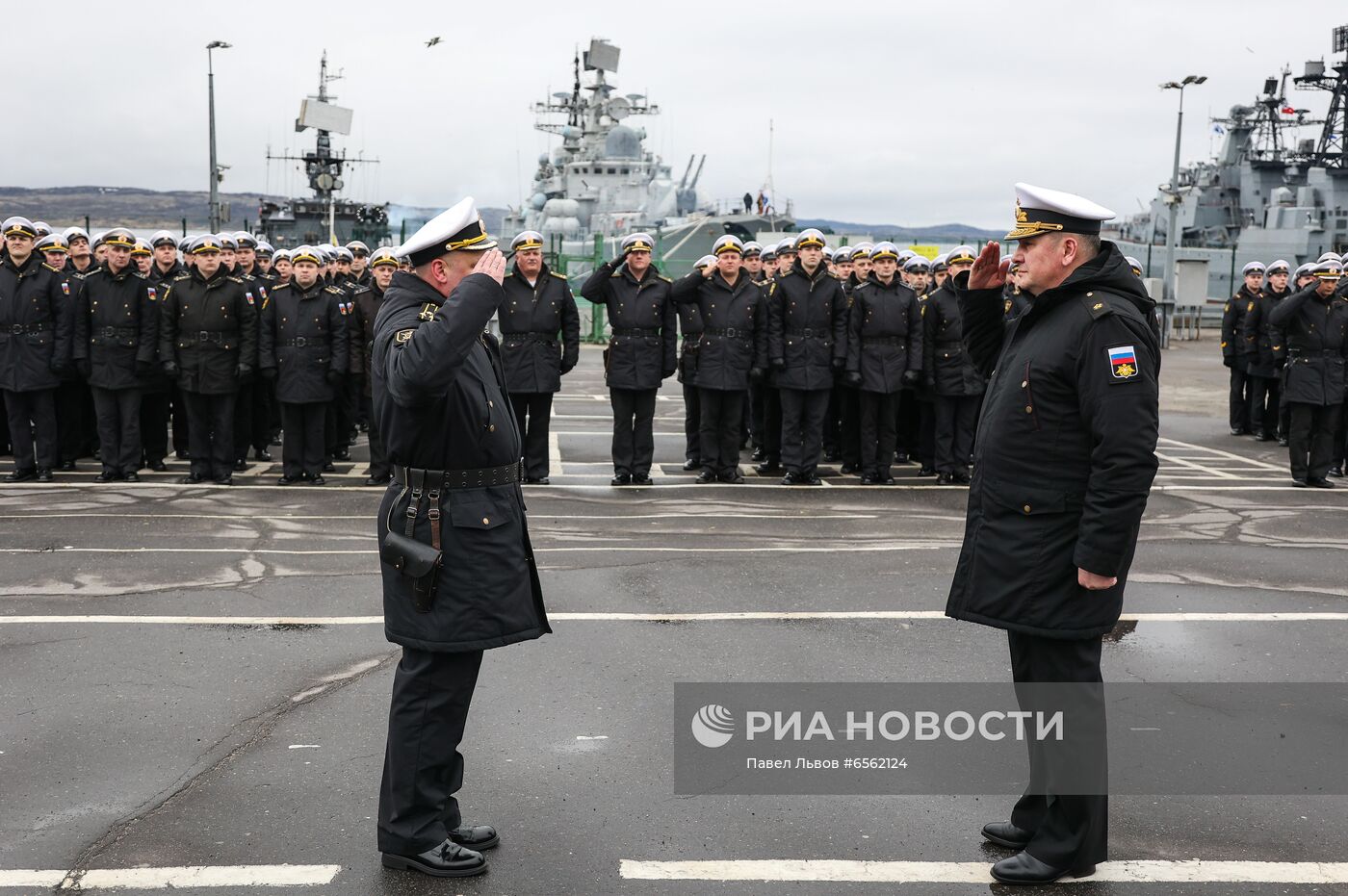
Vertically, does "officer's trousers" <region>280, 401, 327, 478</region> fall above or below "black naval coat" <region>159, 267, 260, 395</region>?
below

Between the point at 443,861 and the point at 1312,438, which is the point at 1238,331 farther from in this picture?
the point at 443,861

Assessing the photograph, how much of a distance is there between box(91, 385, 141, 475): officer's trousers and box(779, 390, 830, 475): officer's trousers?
20.1 ft

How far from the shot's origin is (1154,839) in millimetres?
4543

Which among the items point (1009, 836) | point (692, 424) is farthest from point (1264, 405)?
point (1009, 836)

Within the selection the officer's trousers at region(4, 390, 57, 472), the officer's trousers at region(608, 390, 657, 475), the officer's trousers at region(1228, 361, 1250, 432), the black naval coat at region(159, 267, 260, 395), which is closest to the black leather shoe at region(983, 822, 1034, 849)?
the officer's trousers at region(608, 390, 657, 475)

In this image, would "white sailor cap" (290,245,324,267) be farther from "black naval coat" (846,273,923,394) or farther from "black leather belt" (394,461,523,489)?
"black leather belt" (394,461,523,489)

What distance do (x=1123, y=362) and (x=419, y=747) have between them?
8.32 feet

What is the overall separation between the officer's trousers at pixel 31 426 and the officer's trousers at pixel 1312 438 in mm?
11897

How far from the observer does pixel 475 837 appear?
4422mm

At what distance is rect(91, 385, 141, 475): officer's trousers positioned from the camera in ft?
40.3

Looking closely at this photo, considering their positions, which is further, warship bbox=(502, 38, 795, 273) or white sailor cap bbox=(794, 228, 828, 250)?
warship bbox=(502, 38, 795, 273)

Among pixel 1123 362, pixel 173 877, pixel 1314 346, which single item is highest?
pixel 1123 362

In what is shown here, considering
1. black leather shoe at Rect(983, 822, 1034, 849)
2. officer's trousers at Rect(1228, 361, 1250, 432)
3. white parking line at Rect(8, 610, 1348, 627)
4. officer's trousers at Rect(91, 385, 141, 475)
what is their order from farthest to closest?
officer's trousers at Rect(1228, 361, 1250, 432) → officer's trousers at Rect(91, 385, 141, 475) → white parking line at Rect(8, 610, 1348, 627) → black leather shoe at Rect(983, 822, 1034, 849)

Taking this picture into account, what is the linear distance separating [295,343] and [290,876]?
29.2ft
